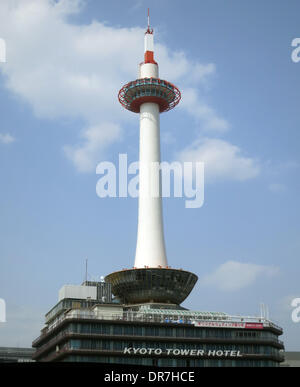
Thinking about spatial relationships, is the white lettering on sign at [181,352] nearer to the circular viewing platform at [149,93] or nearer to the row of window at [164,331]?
the row of window at [164,331]

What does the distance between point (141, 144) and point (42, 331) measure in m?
50.6

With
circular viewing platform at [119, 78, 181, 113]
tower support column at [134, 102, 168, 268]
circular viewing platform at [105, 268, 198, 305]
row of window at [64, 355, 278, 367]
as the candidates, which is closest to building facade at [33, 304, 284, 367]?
row of window at [64, 355, 278, 367]

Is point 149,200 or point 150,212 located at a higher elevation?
point 149,200

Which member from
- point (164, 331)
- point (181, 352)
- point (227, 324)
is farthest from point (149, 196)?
point (181, 352)

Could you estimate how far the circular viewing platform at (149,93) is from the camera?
150 meters

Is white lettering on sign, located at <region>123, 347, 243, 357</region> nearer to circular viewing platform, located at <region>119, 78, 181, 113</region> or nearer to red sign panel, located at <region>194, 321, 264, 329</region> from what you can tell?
red sign panel, located at <region>194, 321, 264, 329</region>

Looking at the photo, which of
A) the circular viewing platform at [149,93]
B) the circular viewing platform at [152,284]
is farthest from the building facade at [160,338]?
the circular viewing platform at [149,93]

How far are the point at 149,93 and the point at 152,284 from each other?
48.3m

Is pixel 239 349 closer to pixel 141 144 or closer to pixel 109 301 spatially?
pixel 109 301

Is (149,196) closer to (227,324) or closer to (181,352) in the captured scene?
(227,324)

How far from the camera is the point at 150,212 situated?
141875mm
